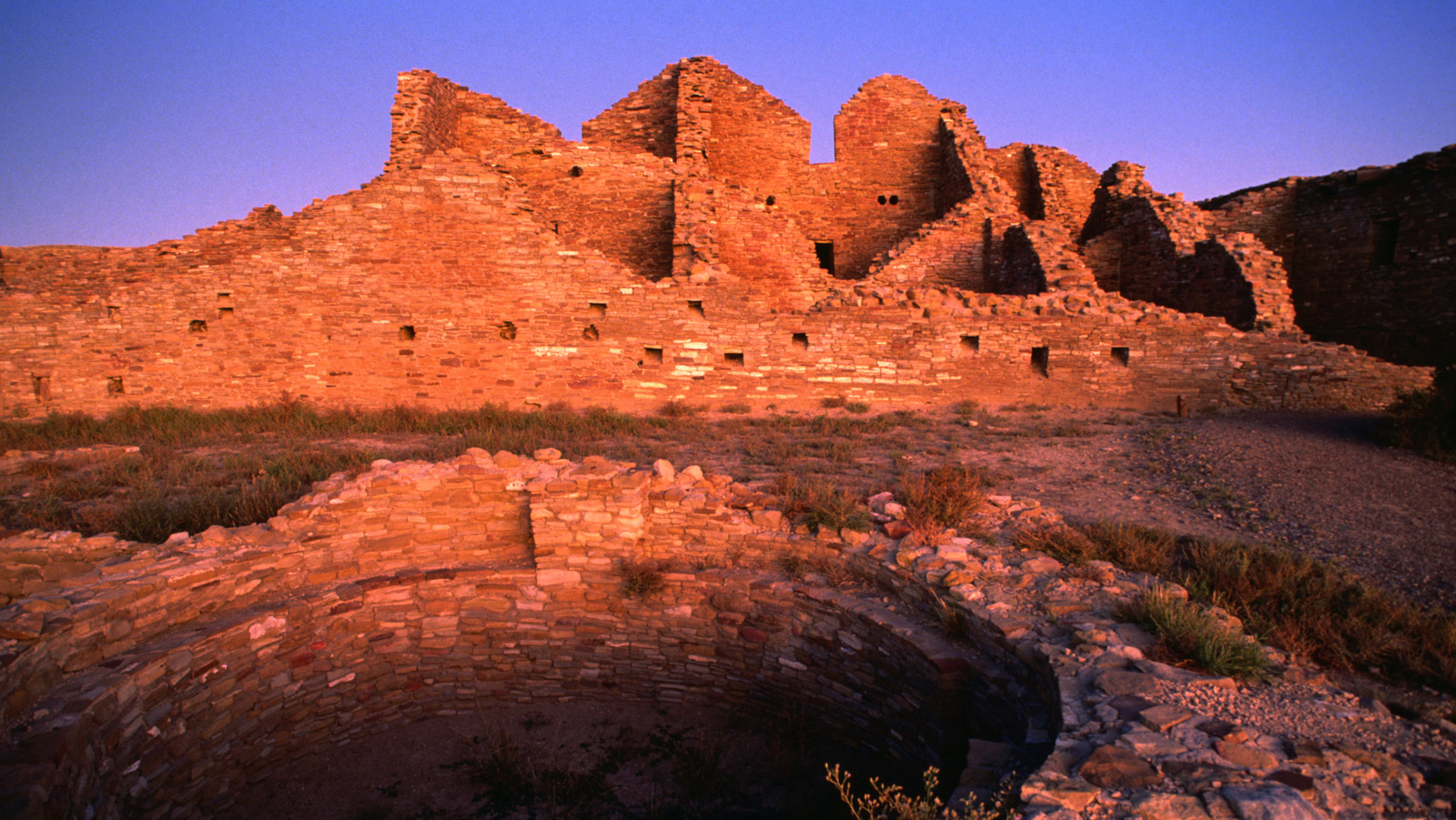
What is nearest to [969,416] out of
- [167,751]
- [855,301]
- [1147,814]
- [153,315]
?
[855,301]

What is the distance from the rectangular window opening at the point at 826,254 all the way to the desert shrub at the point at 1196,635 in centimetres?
1346

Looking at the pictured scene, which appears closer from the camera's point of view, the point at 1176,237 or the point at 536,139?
the point at 1176,237

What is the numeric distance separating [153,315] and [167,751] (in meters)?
10.4

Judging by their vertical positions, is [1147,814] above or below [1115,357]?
below

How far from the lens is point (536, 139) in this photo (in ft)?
46.1

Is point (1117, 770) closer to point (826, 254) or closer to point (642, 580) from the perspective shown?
point (642, 580)

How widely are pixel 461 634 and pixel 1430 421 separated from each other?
988 centimetres

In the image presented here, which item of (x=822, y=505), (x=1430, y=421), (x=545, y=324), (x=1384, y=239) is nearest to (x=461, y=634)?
(x=822, y=505)

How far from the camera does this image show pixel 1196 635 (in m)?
3.38

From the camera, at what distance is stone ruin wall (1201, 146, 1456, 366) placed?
12070 millimetres

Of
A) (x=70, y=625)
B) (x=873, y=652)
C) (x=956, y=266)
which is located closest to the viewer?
(x=70, y=625)

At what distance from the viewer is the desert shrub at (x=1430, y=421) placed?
6688 millimetres

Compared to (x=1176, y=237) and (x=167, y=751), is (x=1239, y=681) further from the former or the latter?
(x=1176, y=237)

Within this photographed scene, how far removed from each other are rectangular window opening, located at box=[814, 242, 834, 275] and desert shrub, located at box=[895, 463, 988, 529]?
10913 millimetres
